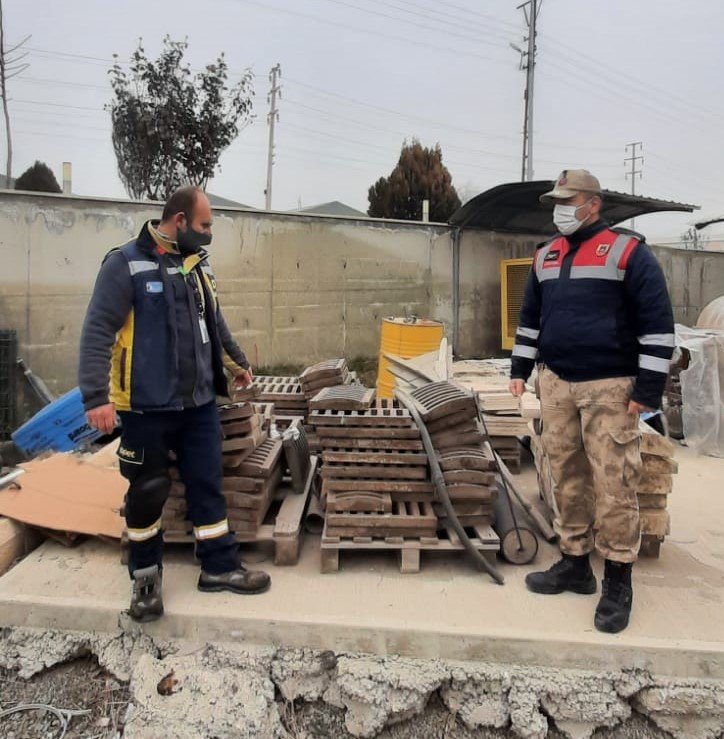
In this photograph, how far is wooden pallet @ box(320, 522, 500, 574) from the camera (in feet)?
10.5

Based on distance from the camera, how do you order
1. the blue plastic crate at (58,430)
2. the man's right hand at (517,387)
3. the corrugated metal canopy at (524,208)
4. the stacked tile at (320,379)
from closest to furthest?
the man's right hand at (517,387) < the stacked tile at (320,379) < the blue plastic crate at (58,430) < the corrugated metal canopy at (524,208)

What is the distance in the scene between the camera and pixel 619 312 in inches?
110

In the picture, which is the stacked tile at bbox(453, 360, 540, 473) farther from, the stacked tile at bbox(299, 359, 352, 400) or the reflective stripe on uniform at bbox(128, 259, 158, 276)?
the reflective stripe on uniform at bbox(128, 259, 158, 276)

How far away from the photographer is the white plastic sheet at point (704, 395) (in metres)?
5.69

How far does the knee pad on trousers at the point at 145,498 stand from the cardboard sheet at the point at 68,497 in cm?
74

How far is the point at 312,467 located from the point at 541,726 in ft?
7.25

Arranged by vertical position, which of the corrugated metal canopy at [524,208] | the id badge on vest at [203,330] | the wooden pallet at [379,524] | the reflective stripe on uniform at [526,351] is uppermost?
the corrugated metal canopy at [524,208]

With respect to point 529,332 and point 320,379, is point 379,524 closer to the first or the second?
point 529,332

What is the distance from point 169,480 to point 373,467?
1.11 meters

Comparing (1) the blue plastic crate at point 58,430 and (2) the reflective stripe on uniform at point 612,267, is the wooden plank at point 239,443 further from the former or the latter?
(1) the blue plastic crate at point 58,430

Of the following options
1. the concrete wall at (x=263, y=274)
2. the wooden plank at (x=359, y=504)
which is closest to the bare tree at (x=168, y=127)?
the concrete wall at (x=263, y=274)

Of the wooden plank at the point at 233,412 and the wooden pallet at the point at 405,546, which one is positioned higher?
the wooden plank at the point at 233,412

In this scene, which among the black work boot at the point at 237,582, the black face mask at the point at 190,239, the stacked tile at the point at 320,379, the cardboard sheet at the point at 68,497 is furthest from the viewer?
the stacked tile at the point at 320,379

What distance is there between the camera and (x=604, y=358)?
2.80 m
